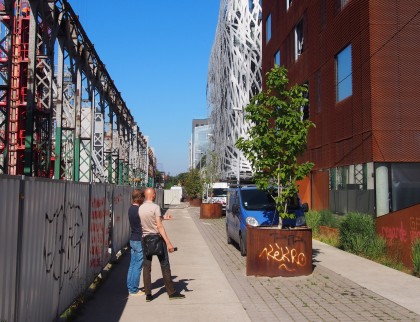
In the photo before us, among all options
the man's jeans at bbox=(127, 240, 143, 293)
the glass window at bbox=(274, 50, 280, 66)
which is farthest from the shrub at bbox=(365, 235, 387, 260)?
the glass window at bbox=(274, 50, 280, 66)

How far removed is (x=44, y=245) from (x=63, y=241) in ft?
3.04

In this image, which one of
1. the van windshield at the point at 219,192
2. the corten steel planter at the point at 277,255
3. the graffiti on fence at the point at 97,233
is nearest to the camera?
the graffiti on fence at the point at 97,233

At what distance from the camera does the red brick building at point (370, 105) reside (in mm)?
16328

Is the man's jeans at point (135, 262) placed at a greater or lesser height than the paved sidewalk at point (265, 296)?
greater

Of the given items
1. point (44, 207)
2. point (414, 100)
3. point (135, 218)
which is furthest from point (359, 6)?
point (44, 207)

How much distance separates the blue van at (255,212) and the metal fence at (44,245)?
15.5 ft

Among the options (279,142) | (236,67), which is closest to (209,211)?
(279,142)

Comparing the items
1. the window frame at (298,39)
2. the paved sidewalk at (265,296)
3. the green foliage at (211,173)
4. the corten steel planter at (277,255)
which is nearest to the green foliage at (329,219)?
the paved sidewalk at (265,296)

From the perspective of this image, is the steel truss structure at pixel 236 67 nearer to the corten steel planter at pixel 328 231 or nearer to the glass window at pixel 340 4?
the glass window at pixel 340 4

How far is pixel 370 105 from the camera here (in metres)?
16.5

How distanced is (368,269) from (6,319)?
8.54m

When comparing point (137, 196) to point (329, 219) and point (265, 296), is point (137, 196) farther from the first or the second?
point (329, 219)

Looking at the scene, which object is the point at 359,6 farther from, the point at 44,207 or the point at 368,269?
the point at 44,207

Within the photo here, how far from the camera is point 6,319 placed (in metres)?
4.10
